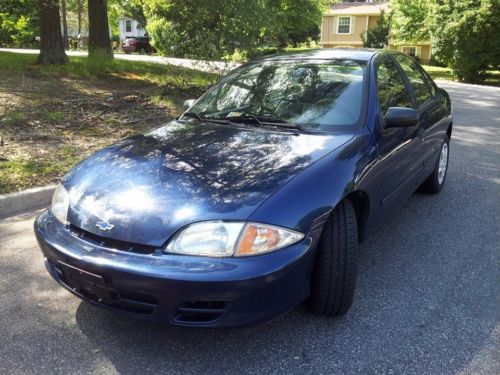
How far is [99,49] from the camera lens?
13852 mm

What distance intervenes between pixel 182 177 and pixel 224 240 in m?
0.53

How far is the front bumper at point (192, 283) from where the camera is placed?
216cm

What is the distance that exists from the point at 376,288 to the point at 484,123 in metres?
7.72

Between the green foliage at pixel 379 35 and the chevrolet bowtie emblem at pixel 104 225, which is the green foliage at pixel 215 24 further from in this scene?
the green foliage at pixel 379 35

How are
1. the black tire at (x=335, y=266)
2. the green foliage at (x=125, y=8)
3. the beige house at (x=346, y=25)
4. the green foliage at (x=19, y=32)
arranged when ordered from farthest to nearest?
the beige house at (x=346, y=25), the green foliage at (x=19, y=32), the green foliage at (x=125, y=8), the black tire at (x=335, y=266)

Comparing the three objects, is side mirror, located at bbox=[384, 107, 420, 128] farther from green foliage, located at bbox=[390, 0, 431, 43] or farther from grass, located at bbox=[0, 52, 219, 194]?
green foliage, located at bbox=[390, 0, 431, 43]

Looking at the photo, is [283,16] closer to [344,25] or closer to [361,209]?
[361,209]

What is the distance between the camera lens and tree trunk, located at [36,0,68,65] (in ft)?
38.8

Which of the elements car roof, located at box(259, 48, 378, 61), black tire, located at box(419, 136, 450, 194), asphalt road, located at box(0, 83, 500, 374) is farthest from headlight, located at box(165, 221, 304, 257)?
black tire, located at box(419, 136, 450, 194)

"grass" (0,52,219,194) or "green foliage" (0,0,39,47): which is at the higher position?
Answer: "green foliage" (0,0,39,47)

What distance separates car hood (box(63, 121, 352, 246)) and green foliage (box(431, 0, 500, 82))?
21.6 metres

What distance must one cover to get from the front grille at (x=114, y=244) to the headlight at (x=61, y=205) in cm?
23

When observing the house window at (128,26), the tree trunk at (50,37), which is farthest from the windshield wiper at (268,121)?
the house window at (128,26)

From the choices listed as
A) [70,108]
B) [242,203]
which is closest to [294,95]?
[242,203]
